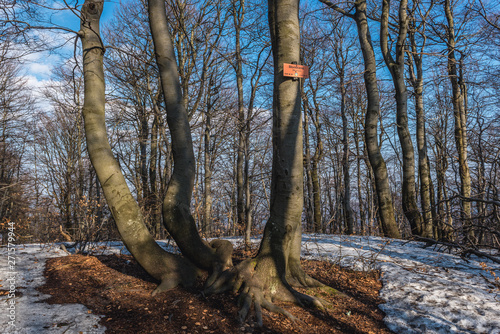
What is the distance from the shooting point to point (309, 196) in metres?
15.1

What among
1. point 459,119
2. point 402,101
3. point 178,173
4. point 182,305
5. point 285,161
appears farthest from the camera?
point 459,119

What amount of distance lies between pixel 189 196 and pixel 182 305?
1.58 m

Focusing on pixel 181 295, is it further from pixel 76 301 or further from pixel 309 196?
pixel 309 196

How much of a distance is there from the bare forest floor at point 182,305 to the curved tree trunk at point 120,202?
264 millimetres

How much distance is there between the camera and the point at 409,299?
348 cm

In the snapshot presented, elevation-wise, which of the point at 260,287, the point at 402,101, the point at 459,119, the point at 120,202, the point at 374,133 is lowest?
the point at 260,287

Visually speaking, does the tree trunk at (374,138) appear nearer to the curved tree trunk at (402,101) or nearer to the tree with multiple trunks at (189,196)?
the curved tree trunk at (402,101)

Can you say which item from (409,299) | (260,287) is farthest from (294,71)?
(409,299)

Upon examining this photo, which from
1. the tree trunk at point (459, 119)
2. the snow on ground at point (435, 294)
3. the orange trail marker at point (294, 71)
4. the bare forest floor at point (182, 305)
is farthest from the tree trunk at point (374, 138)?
the orange trail marker at point (294, 71)

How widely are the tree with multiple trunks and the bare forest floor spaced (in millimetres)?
173

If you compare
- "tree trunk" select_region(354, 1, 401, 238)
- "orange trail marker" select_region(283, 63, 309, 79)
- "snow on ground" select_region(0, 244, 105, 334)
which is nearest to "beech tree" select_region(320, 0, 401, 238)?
"tree trunk" select_region(354, 1, 401, 238)

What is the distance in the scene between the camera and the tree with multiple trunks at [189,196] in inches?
133

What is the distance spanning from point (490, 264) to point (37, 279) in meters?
7.08

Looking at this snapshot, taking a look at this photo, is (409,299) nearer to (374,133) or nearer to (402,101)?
(374,133)
